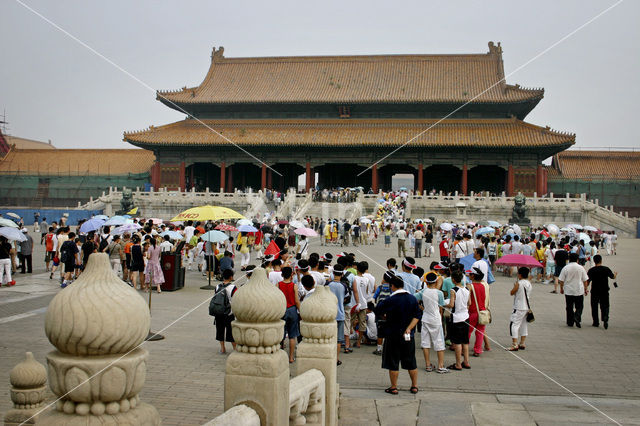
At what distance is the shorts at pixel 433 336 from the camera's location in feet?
27.6

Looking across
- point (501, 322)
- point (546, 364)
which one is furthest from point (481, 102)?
point (546, 364)

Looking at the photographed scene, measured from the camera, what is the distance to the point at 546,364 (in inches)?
350

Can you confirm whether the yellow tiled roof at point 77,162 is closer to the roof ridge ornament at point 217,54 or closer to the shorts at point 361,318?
the roof ridge ornament at point 217,54

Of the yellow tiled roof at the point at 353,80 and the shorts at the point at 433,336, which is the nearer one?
the shorts at the point at 433,336

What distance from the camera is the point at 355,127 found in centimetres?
4606

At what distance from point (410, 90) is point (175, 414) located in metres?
43.7

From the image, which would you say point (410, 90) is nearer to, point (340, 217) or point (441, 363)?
point (340, 217)

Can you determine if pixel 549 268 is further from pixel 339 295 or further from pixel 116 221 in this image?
pixel 116 221

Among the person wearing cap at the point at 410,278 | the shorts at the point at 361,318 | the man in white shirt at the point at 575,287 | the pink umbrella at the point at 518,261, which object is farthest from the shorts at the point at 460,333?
the pink umbrella at the point at 518,261

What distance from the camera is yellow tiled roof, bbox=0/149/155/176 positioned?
49219 millimetres

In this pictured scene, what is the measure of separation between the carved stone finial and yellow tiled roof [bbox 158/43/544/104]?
4428 cm

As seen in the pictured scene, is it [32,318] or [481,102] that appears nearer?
[32,318]

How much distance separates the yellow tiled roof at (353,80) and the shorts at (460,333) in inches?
1504

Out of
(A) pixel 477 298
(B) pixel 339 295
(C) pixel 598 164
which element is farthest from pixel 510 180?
(B) pixel 339 295
